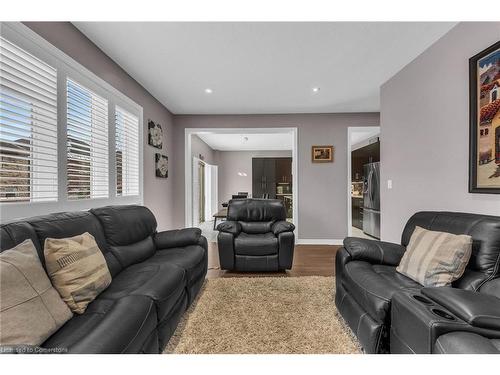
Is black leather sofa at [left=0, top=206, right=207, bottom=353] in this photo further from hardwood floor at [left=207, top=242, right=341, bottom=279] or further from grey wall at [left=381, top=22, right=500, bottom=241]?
grey wall at [left=381, top=22, right=500, bottom=241]

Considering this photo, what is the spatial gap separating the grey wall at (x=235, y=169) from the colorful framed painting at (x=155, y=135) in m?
5.19

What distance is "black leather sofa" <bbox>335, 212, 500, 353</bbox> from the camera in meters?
1.04

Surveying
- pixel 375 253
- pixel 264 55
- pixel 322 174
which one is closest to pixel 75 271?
pixel 375 253

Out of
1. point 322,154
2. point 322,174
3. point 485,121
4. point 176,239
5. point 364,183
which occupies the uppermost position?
point 322,154

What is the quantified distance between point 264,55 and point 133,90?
74.9 inches

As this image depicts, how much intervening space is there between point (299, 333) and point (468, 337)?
108 cm

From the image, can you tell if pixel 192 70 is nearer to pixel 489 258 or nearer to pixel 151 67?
pixel 151 67

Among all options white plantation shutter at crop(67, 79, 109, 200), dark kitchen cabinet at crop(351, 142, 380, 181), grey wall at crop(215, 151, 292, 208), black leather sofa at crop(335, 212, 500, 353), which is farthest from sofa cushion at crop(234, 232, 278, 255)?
grey wall at crop(215, 151, 292, 208)

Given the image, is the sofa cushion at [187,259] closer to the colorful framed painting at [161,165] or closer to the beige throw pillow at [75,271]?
the beige throw pillow at [75,271]

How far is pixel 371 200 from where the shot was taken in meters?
5.04

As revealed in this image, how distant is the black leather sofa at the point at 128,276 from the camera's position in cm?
106

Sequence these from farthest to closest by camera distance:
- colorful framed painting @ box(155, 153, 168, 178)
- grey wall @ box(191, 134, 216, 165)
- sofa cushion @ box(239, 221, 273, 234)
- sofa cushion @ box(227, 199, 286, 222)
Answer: grey wall @ box(191, 134, 216, 165) < colorful framed painting @ box(155, 153, 168, 178) < sofa cushion @ box(227, 199, 286, 222) < sofa cushion @ box(239, 221, 273, 234)

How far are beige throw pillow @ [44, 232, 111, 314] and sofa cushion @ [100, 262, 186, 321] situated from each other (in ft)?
0.41

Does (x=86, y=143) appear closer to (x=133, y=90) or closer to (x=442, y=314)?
(x=133, y=90)
